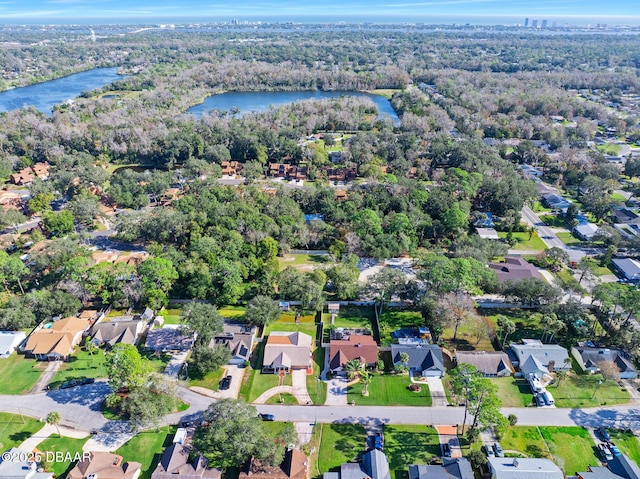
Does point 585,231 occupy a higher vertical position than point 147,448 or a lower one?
higher

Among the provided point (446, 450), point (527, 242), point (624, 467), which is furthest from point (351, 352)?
point (527, 242)

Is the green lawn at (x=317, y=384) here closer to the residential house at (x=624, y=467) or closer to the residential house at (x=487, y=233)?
the residential house at (x=624, y=467)

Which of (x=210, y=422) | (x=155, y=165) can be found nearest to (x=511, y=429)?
(x=210, y=422)

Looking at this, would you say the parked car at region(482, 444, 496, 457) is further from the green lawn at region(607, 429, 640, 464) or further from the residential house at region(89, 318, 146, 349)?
the residential house at region(89, 318, 146, 349)

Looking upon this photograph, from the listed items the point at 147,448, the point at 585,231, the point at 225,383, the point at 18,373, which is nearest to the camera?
the point at 147,448

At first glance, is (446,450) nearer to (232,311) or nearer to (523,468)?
(523,468)

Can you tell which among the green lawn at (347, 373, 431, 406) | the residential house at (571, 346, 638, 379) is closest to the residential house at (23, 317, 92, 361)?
the green lawn at (347, 373, 431, 406)
